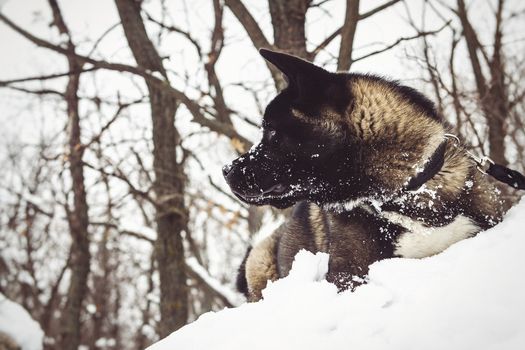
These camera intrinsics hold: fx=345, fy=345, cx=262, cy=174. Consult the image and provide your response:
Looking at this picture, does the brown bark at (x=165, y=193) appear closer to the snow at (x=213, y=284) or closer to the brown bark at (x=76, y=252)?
the snow at (x=213, y=284)

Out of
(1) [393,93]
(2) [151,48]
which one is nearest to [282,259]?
(1) [393,93]

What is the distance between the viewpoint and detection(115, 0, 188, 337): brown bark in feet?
15.5

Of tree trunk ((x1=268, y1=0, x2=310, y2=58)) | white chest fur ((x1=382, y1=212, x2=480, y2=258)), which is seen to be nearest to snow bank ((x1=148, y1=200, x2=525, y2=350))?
white chest fur ((x1=382, y1=212, x2=480, y2=258))

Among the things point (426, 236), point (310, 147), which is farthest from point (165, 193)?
point (426, 236)

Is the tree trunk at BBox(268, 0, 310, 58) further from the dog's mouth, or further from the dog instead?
the dog's mouth

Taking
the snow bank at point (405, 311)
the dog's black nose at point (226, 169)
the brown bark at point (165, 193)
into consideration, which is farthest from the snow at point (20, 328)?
the snow bank at point (405, 311)

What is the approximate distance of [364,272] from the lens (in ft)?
5.80

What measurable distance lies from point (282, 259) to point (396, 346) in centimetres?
185

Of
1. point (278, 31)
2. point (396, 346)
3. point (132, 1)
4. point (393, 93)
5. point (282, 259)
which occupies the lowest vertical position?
point (396, 346)

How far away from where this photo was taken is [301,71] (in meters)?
1.93

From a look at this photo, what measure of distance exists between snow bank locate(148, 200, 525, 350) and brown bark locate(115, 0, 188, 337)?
3.75 metres

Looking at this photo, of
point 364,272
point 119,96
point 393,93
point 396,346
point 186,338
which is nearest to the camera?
point 396,346

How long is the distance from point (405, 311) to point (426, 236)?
29.8 inches

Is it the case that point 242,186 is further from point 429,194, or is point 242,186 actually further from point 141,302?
point 141,302
